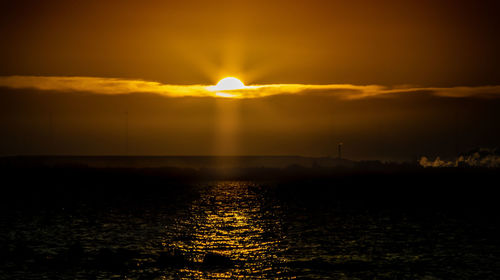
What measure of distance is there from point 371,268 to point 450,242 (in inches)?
1059

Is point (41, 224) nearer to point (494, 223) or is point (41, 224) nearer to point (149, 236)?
point (149, 236)

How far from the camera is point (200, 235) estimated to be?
84.5m

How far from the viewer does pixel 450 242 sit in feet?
262

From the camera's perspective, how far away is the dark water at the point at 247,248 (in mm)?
54781

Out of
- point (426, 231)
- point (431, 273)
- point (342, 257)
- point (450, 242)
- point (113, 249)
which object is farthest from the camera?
point (426, 231)

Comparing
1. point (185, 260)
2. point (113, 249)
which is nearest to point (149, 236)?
point (113, 249)

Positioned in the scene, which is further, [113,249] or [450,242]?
[450,242]

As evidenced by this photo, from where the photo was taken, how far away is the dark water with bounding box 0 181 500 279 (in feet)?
180

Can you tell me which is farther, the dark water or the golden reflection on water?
the dark water

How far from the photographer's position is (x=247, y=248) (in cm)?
6988

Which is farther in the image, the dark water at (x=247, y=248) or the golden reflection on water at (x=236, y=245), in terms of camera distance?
the dark water at (x=247, y=248)

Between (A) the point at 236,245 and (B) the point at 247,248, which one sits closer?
(B) the point at 247,248

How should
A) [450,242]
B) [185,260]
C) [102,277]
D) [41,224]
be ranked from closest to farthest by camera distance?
[102,277] < [185,260] < [450,242] < [41,224]

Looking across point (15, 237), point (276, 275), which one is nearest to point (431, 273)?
point (276, 275)
